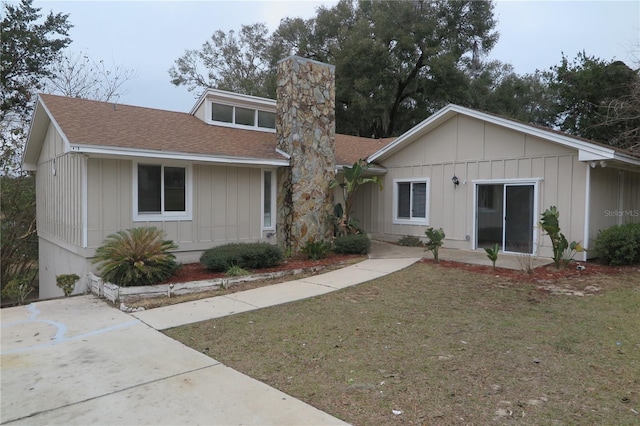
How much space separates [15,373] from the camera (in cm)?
447

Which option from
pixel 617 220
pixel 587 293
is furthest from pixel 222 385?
pixel 617 220

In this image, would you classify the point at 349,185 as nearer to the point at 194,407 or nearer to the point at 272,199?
the point at 272,199

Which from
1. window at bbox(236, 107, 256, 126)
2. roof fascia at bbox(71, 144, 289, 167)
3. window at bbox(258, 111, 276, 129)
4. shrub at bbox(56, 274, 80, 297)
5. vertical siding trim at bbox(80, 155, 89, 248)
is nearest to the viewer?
roof fascia at bbox(71, 144, 289, 167)

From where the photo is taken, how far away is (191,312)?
270 inches

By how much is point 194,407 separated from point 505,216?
10.9 m

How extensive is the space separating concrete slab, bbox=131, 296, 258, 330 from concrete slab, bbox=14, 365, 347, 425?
221 cm

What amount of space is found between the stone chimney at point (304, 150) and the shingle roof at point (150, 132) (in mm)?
739

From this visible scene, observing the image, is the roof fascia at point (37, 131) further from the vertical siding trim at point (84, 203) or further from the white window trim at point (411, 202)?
the white window trim at point (411, 202)

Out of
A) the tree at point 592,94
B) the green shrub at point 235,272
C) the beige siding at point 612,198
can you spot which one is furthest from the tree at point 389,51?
the green shrub at point 235,272

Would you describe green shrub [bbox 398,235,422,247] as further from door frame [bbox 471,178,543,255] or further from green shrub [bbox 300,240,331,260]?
green shrub [bbox 300,240,331,260]

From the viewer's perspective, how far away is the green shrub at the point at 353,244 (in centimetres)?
1205

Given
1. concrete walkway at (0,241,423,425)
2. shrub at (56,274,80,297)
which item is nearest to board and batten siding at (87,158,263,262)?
shrub at (56,274,80,297)

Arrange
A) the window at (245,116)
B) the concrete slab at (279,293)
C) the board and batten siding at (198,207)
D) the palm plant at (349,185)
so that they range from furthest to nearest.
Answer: the window at (245,116)
the palm plant at (349,185)
the board and batten siding at (198,207)
the concrete slab at (279,293)

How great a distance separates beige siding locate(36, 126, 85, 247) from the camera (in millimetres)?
9517
